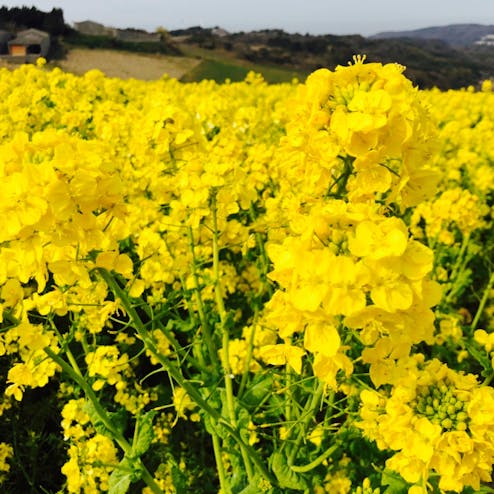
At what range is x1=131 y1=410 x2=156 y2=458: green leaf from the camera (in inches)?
82.7

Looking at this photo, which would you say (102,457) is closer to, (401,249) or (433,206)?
(401,249)

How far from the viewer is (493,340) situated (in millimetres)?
1906

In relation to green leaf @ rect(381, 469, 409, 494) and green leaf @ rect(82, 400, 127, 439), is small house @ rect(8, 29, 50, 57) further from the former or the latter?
green leaf @ rect(381, 469, 409, 494)

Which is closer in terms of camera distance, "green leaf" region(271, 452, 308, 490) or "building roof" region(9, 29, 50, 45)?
"green leaf" region(271, 452, 308, 490)

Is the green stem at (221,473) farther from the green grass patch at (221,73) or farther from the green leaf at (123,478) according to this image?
the green grass patch at (221,73)

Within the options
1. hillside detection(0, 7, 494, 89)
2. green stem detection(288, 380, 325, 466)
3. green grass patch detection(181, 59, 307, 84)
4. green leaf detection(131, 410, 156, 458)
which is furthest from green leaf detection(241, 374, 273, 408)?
green grass patch detection(181, 59, 307, 84)

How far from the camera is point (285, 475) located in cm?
217

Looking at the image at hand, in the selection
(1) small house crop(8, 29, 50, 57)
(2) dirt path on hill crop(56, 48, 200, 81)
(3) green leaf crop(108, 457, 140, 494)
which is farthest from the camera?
(2) dirt path on hill crop(56, 48, 200, 81)

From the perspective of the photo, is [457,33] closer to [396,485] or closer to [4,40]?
[4,40]

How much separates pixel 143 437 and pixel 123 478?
16 centimetres

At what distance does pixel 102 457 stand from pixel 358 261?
185 centimetres

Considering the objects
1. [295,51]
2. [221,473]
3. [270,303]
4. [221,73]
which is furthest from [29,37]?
[295,51]

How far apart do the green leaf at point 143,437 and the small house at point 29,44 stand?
14699 mm

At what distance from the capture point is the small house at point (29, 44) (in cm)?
1505
